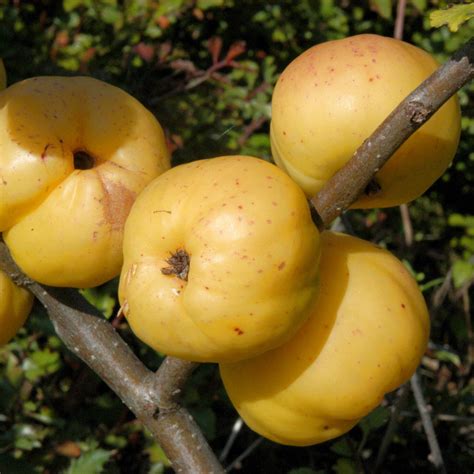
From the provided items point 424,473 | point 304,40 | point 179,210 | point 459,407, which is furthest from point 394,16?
point 179,210

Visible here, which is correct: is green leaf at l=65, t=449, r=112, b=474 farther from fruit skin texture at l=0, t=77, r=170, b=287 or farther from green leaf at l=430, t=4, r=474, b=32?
green leaf at l=430, t=4, r=474, b=32

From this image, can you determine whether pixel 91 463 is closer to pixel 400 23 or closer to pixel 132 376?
pixel 132 376

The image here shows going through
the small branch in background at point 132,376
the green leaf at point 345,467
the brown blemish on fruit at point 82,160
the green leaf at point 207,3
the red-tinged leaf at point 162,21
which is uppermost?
the brown blemish on fruit at point 82,160

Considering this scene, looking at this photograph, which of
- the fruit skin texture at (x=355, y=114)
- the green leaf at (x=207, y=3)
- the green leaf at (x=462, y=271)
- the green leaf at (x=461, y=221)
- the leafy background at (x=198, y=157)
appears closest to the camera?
the fruit skin texture at (x=355, y=114)

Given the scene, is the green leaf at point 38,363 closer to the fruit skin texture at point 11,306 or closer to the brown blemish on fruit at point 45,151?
the fruit skin texture at point 11,306

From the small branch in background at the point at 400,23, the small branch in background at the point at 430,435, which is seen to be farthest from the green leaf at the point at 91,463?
the small branch in background at the point at 400,23

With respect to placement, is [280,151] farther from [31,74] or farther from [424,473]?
[424,473]
